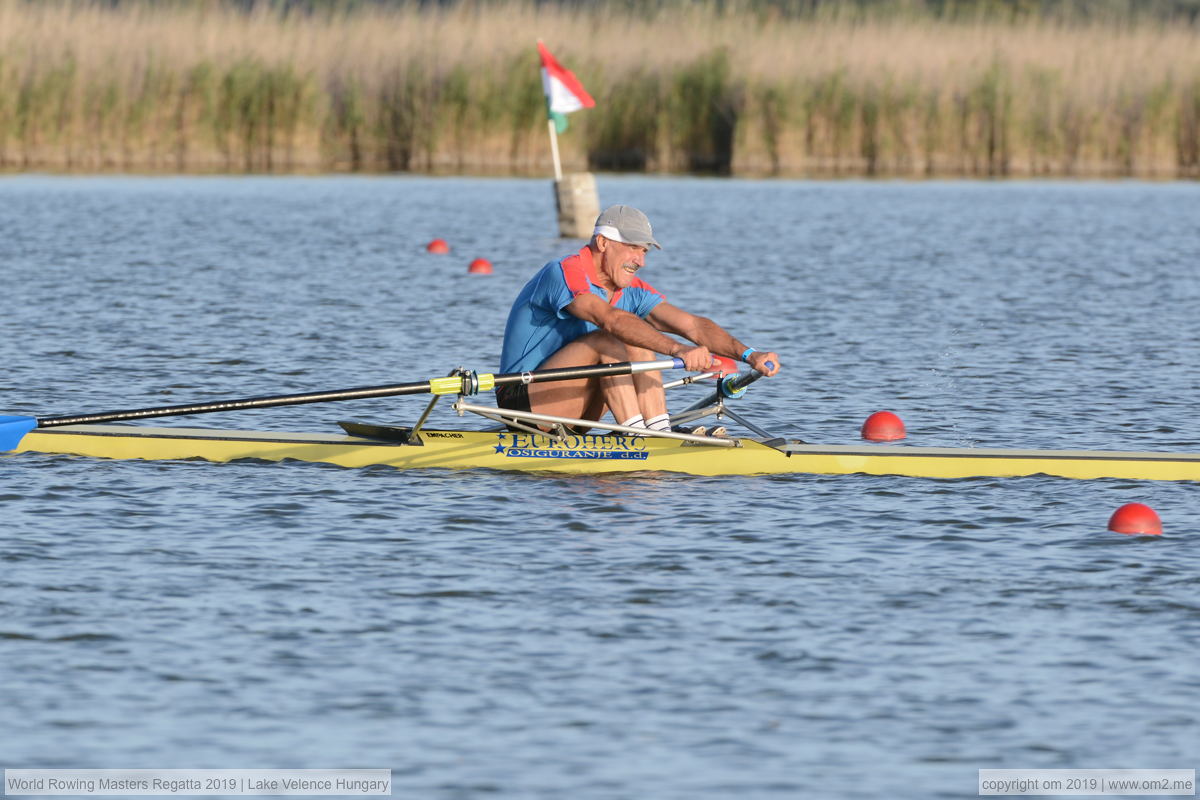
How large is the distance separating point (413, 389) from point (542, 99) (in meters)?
22.5

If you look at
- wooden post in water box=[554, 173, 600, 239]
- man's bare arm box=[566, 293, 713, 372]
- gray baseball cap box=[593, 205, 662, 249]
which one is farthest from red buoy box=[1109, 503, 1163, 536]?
wooden post in water box=[554, 173, 600, 239]

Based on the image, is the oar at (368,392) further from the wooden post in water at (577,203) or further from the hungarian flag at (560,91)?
the hungarian flag at (560,91)

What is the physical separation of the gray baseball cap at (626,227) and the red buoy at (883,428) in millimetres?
2373

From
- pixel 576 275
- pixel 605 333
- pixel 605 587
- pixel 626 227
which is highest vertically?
pixel 626 227

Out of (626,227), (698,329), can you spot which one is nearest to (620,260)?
(626,227)

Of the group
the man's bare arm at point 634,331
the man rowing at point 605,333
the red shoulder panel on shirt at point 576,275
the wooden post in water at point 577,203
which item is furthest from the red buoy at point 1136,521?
the wooden post in water at point 577,203

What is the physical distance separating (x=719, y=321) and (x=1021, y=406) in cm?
530

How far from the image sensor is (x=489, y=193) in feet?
111

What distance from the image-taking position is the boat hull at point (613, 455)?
10.6 meters

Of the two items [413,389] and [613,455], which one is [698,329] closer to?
[613,455]

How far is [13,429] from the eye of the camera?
10922mm

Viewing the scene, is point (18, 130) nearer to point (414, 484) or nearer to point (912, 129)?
point (912, 129)

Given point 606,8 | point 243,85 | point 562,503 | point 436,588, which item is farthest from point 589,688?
point 606,8

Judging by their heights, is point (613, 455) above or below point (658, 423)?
below
